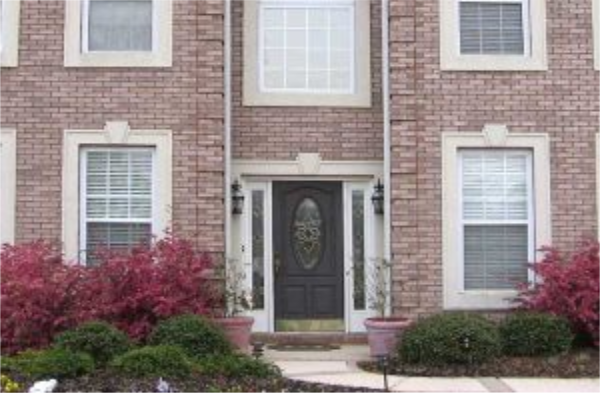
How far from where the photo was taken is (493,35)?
499 inches

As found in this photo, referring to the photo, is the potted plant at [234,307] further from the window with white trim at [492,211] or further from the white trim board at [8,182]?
the white trim board at [8,182]

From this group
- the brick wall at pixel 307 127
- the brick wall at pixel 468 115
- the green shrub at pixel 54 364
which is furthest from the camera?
the brick wall at pixel 307 127

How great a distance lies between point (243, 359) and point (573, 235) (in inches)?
181

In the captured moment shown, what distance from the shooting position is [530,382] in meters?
10.1

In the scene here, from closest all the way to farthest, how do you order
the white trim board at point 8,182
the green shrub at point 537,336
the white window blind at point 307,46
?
the green shrub at point 537,336, the white trim board at point 8,182, the white window blind at point 307,46

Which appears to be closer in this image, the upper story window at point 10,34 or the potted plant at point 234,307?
the potted plant at point 234,307

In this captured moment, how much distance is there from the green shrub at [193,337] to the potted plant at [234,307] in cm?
49

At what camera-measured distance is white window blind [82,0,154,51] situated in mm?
12453

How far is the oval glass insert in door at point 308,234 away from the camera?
13492 mm

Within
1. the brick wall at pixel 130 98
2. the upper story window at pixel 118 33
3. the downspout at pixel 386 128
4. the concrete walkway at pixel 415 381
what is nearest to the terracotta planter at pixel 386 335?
the concrete walkway at pixel 415 381

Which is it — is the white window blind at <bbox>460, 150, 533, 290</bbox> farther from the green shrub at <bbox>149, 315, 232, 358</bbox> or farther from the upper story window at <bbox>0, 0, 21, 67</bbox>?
the upper story window at <bbox>0, 0, 21, 67</bbox>

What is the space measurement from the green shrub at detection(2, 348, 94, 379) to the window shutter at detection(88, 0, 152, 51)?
4.16 m

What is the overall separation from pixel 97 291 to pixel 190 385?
262 cm

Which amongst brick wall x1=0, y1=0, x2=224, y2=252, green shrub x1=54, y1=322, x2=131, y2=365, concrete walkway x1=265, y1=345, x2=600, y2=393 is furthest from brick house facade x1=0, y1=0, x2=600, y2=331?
green shrub x1=54, y1=322, x2=131, y2=365
